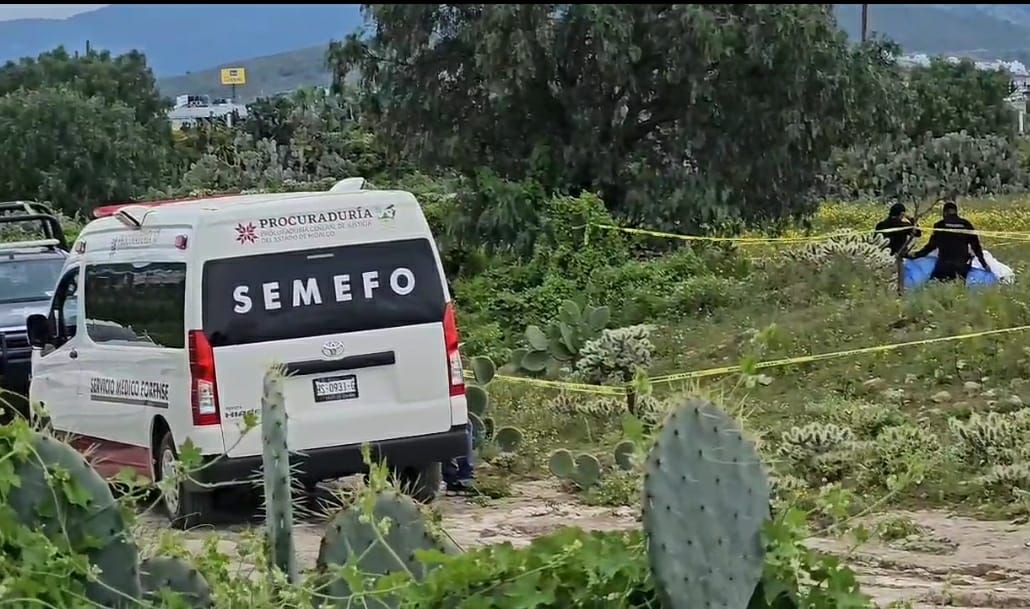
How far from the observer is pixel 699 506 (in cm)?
401

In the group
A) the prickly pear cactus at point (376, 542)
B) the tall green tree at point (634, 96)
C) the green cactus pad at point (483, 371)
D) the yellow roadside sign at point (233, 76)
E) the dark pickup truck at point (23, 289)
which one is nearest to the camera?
the prickly pear cactus at point (376, 542)

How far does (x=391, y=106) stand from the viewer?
2739 cm

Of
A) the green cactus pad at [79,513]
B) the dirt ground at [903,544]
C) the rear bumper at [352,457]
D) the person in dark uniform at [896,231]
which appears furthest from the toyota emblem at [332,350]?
the person in dark uniform at [896,231]

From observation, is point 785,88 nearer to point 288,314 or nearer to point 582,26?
point 582,26

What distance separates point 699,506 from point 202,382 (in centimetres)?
595

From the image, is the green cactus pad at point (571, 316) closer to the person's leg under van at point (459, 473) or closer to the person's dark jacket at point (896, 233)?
the person's leg under van at point (459, 473)

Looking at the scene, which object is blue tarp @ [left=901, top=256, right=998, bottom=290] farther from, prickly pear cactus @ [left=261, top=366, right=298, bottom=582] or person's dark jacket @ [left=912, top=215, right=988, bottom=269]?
prickly pear cactus @ [left=261, top=366, right=298, bottom=582]

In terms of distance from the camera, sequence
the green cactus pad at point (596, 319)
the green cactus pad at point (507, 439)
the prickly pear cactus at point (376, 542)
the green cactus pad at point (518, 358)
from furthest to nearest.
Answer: the green cactus pad at point (518, 358) < the green cactus pad at point (596, 319) < the green cactus pad at point (507, 439) < the prickly pear cactus at point (376, 542)

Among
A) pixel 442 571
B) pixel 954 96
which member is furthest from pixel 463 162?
pixel 954 96

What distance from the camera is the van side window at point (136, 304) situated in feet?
32.0

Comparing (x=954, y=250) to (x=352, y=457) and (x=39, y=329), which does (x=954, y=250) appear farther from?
(x=39, y=329)

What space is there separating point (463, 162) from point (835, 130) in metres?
6.00

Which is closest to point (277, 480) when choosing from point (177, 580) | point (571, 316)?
point (177, 580)

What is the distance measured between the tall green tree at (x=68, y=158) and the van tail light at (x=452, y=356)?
130ft
